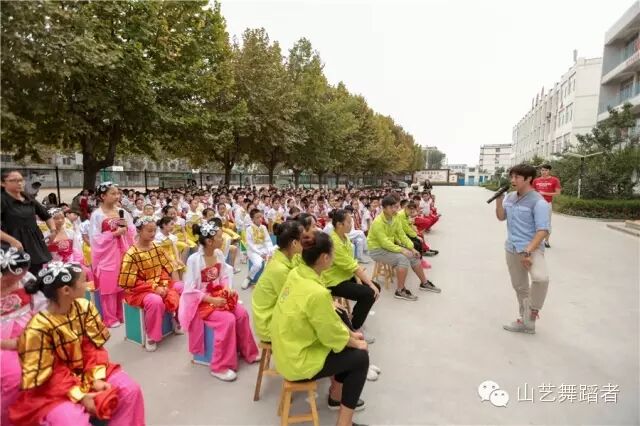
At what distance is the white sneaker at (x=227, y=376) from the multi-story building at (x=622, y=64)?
26.7 m

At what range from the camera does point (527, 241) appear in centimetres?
413

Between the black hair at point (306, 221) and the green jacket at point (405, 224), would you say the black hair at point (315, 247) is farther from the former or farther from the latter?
the green jacket at point (405, 224)

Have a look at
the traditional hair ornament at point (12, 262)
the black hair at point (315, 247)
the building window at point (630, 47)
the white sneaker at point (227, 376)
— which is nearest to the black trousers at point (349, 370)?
the black hair at point (315, 247)

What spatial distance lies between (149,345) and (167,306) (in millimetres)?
427

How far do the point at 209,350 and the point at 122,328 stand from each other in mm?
1587

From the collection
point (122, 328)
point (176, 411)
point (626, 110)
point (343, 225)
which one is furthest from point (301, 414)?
point (626, 110)

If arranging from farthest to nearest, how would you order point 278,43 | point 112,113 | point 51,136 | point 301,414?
point 278,43
point 51,136
point 112,113
point 301,414

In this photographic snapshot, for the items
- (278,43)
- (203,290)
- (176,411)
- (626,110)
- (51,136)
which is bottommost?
(176,411)

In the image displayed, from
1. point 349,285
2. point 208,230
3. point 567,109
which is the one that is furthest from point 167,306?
point 567,109

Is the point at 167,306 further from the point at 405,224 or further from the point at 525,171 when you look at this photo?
the point at 405,224

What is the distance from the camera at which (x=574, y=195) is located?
1833 centimetres

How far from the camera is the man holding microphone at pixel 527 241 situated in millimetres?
4008

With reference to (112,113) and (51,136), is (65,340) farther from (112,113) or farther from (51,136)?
(51,136)

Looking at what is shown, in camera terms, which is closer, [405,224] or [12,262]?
[12,262]
